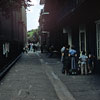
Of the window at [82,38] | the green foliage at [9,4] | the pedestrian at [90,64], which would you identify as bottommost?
the pedestrian at [90,64]

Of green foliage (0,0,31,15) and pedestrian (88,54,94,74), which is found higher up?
green foliage (0,0,31,15)

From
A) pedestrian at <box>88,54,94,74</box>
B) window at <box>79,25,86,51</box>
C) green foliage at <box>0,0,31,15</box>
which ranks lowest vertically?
pedestrian at <box>88,54,94,74</box>

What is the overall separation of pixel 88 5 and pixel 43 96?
5.13 m

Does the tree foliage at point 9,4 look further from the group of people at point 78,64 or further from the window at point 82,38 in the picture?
the group of people at point 78,64

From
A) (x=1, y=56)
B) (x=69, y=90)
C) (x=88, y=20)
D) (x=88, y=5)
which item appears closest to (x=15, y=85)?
(x=69, y=90)

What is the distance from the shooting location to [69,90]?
8.23 m

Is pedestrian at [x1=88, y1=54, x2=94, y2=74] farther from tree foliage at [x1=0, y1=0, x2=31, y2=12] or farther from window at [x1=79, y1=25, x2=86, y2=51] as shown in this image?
tree foliage at [x1=0, y1=0, x2=31, y2=12]

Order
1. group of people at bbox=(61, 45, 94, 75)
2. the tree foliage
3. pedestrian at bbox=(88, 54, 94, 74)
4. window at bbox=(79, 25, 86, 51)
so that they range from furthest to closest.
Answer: the tree foliage → window at bbox=(79, 25, 86, 51) → pedestrian at bbox=(88, 54, 94, 74) → group of people at bbox=(61, 45, 94, 75)

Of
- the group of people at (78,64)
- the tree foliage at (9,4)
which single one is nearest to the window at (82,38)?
the group of people at (78,64)

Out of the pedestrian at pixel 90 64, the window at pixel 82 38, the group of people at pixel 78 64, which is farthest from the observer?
the window at pixel 82 38

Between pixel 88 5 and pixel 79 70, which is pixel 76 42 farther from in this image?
pixel 88 5

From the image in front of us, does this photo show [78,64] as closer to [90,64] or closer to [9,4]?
[90,64]

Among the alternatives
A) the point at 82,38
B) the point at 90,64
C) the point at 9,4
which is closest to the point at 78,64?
the point at 90,64

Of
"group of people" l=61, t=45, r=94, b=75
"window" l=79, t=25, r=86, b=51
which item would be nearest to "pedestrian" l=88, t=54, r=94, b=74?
"group of people" l=61, t=45, r=94, b=75
